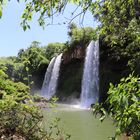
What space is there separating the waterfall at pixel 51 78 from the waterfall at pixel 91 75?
537 centimetres

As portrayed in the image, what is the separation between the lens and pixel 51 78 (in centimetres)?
3334

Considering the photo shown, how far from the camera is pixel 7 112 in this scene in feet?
17.7

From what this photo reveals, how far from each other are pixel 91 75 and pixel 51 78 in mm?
7312

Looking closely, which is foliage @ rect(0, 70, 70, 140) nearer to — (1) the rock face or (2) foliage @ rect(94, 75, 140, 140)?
(2) foliage @ rect(94, 75, 140, 140)

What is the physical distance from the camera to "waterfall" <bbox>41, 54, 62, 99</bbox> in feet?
107

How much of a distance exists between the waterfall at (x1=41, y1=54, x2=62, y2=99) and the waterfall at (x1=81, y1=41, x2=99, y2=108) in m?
5.37

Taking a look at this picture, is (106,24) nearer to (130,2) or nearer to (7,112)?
(130,2)

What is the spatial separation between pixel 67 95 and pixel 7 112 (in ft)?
81.4

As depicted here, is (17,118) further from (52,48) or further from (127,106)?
(52,48)

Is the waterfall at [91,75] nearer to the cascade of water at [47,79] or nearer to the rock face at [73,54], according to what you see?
the rock face at [73,54]

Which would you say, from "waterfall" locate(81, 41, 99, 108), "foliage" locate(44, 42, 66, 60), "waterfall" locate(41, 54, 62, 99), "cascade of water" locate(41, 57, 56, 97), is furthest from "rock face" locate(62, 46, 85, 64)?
"foliage" locate(44, 42, 66, 60)

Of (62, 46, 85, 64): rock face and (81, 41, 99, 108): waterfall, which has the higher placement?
(62, 46, 85, 64): rock face

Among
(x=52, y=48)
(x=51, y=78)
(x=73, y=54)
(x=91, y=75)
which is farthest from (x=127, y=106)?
(x=52, y=48)

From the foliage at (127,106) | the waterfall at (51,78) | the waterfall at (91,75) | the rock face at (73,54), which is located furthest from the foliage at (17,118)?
the waterfall at (51,78)
